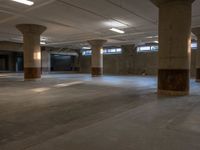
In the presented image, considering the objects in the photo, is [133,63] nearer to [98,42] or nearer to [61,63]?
[98,42]

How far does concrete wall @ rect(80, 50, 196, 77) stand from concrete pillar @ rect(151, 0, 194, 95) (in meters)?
16.9

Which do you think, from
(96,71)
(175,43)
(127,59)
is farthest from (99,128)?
(127,59)

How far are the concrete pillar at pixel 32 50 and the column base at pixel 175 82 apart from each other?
10.7 metres

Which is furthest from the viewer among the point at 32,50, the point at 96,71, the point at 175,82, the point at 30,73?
the point at 96,71

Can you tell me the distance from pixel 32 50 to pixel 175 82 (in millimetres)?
11740

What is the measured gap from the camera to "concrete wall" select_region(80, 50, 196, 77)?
1041 inches

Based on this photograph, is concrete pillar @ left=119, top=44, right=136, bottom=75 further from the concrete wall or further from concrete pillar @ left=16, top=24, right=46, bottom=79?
concrete pillar @ left=16, top=24, right=46, bottom=79

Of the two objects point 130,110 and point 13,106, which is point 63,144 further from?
point 13,106

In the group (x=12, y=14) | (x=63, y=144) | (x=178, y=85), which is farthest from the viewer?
(x=12, y=14)

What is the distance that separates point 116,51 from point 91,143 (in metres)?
27.9

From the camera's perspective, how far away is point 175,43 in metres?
7.80

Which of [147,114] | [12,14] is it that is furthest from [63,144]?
[12,14]

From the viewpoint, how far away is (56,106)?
5.79m

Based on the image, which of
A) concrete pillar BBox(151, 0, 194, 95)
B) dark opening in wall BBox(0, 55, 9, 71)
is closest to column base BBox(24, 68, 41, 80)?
concrete pillar BBox(151, 0, 194, 95)
